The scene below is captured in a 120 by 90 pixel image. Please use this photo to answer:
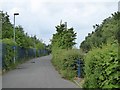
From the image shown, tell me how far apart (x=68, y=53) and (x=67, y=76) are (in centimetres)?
170

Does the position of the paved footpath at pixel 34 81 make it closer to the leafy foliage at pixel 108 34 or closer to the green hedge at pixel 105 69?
the leafy foliage at pixel 108 34

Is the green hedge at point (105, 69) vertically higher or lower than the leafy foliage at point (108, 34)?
lower

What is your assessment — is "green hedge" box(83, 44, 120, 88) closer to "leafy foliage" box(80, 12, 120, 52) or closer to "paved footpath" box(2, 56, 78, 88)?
"leafy foliage" box(80, 12, 120, 52)

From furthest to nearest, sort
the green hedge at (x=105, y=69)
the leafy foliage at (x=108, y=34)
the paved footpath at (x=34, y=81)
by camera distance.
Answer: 1. the paved footpath at (x=34, y=81)
2. the leafy foliage at (x=108, y=34)
3. the green hedge at (x=105, y=69)

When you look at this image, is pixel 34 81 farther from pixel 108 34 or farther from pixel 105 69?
pixel 108 34

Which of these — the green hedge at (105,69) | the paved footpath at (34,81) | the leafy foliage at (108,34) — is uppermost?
the leafy foliage at (108,34)

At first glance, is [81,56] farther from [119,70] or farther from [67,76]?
[119,70]

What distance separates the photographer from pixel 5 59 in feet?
91.4

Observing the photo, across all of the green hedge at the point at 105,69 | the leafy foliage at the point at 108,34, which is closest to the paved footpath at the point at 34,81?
the leafy foliage at the point at 108,34

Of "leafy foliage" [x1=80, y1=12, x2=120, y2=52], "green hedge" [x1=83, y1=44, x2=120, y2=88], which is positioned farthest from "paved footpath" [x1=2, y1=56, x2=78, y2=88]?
"green hedge" [x1=83, y1=44, x2=120, y2=88]

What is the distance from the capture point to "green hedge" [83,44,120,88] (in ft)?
32.3

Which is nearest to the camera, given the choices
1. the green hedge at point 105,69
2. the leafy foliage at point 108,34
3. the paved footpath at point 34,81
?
the green hedge at point 105,69

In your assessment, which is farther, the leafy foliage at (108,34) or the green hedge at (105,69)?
the leafy foliage at (108,34)

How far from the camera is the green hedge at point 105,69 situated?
32.3 ft
